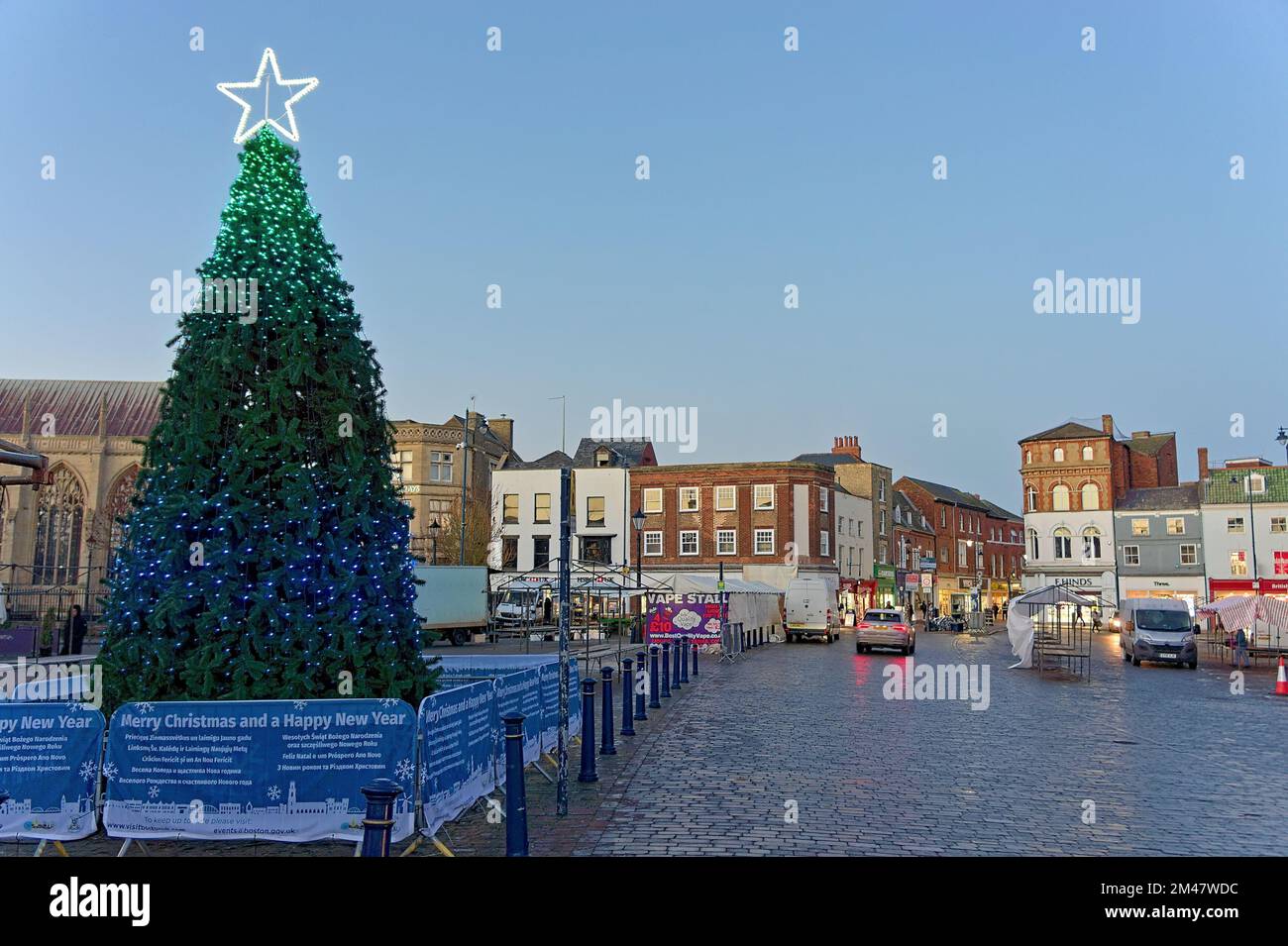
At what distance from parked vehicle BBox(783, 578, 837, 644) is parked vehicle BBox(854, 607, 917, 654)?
267 inches

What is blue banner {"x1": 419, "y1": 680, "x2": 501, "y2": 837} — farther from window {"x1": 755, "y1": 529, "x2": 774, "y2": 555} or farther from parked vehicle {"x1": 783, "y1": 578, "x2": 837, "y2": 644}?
window {"x1": 755, "y1": 529, "x2": 774, "y2": 555}

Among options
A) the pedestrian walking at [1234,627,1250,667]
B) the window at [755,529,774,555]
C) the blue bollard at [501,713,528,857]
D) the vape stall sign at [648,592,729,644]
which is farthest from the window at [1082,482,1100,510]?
the blue bollard at [501,713,528,857]

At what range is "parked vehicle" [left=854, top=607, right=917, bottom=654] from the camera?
105ft

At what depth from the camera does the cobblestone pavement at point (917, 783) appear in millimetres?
7652

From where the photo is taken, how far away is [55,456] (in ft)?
201

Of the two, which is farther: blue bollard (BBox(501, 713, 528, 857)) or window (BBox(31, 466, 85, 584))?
window (BBox(31, 466, 85, 584))

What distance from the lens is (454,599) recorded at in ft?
111

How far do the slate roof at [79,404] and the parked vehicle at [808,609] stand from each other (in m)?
51.6

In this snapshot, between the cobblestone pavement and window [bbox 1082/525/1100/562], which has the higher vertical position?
window [bbox 1082/525/1100/562]

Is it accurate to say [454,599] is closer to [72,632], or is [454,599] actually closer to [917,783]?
[72,632]

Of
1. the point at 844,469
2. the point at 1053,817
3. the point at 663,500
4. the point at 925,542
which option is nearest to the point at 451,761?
the point at 1053,817

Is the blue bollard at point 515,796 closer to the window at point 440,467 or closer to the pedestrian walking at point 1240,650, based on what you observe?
the pedestrian walking at point 1240,650

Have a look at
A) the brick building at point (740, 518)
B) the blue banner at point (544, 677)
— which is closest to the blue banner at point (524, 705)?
the blue banner at point (544, 677)
